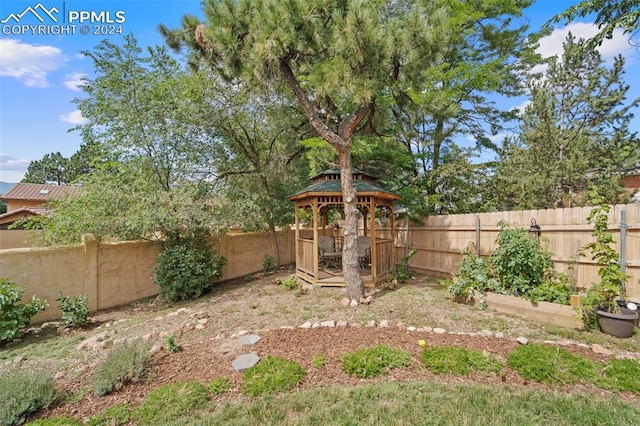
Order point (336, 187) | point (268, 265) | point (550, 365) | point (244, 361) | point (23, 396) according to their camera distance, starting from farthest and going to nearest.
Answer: point (268, 265), point (336, 187), point (244, 361), point (550, 365), point (23, 396)

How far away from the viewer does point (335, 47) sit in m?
5.22

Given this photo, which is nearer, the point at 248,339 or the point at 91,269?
the point at 248,339

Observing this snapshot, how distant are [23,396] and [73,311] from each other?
3291 millimetres

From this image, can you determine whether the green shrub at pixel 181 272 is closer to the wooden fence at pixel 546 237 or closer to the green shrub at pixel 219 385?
the green shrub at pixel 219 385

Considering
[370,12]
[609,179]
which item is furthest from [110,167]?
[609,179]

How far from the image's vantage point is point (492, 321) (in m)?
4.78

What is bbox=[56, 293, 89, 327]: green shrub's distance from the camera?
5336 mm

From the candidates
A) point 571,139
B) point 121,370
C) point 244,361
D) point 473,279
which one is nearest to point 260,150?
point 473,279

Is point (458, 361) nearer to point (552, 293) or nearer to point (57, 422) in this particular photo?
point (552, 293)

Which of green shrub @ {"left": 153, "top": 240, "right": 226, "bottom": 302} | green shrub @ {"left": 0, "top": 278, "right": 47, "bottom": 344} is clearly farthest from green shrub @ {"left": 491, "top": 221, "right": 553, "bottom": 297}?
green shrub @ {"left": 0, "top": 278, "right": 47, "bottom": 344}

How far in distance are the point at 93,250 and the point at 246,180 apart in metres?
4.75

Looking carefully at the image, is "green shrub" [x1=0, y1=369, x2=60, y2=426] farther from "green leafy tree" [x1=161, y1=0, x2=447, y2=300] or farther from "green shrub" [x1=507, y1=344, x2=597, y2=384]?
"green shrub" [x1=507, y1=344, x2=597, y2=384]

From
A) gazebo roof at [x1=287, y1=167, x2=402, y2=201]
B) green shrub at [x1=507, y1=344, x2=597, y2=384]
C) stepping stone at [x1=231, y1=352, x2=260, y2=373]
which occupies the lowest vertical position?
stepping stone at [x1=231, y1=352, x2=260, y2=373]

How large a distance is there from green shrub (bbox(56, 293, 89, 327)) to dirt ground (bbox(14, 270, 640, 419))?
0.83 ft
